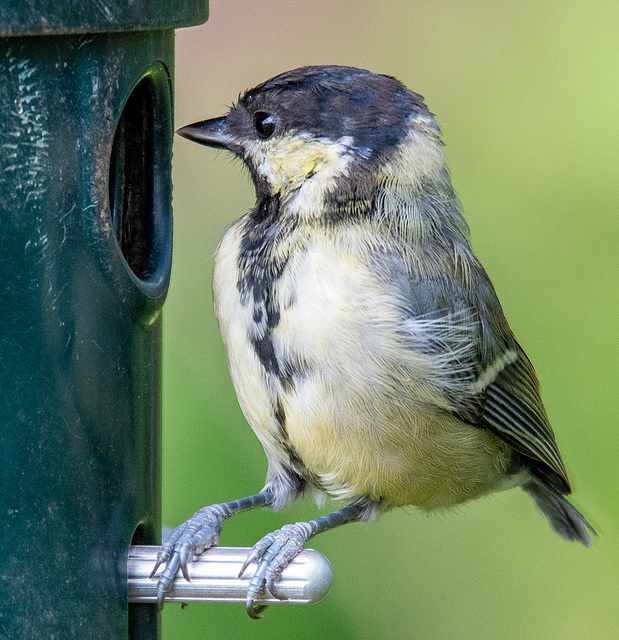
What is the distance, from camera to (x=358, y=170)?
2.09 metres

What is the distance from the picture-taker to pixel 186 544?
1.94 meters

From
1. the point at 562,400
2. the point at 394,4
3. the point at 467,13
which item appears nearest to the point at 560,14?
the point at 467,13

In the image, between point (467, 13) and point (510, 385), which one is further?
point (467, 13)

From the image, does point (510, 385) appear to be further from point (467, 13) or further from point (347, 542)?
point (467, 13)

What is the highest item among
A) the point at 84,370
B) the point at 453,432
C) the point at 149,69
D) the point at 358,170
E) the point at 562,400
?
the point at 149,69

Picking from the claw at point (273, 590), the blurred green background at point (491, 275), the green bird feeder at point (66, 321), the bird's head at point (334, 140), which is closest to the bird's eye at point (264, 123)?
the bird's head at point (334, 140)

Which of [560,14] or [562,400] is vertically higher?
[560,14]

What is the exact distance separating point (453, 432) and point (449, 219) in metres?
0.48

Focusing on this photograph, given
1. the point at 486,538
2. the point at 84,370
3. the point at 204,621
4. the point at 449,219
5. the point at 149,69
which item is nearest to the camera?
the point at 84,370

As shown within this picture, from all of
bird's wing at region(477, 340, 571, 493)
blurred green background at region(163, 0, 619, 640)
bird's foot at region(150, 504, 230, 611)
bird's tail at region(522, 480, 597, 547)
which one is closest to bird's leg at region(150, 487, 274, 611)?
bird's foot at region(150, 504, 230, 611)

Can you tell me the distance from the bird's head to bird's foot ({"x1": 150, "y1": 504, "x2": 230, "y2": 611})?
67 cm

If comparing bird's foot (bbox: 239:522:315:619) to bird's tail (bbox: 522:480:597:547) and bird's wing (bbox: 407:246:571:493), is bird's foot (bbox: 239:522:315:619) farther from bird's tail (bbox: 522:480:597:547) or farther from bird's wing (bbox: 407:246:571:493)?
bird's tail (bbox: 522:480:597:547)

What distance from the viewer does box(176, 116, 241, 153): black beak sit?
221cm

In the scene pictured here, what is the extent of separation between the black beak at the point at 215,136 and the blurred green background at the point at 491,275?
0.59 meters
